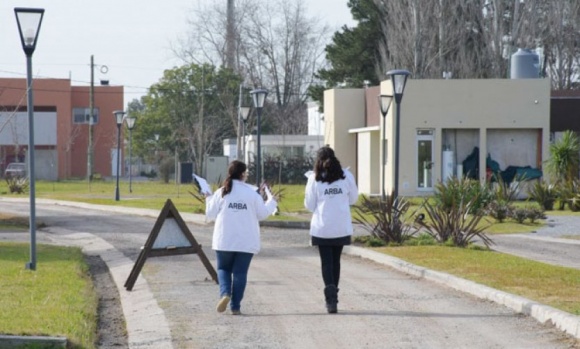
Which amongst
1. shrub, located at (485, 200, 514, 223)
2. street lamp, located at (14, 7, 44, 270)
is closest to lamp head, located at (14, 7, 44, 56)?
street lamp, located at (14, 7, 44, 270)

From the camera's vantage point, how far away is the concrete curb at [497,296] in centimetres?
1064

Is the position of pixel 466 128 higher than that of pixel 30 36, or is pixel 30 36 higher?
pixel 30 36

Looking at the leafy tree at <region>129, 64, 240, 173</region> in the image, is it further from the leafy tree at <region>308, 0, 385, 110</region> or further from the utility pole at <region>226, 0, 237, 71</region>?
the leafy tree at <region>308, 0, 385, 110</region>

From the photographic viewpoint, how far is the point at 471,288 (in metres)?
13.7

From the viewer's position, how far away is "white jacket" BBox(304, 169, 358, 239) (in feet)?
39.7

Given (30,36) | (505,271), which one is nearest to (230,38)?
(30,36)

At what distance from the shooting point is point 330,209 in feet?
39.9

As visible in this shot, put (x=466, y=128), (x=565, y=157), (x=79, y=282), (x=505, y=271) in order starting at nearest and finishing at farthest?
1. (x=79, y=282)
2. (x=505, y=271)
3. (x=565, y=157)
4. (x=466, y=128)

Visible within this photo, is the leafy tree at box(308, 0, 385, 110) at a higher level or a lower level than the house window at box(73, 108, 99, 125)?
higher

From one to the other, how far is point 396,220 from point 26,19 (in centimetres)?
819

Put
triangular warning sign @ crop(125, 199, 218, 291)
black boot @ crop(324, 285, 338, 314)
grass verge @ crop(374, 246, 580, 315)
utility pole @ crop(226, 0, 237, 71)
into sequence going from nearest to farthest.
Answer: black boot @ crop(324, 285, 338, 314), grass verge @ crop(374, 246, 580, 315), triangular warning sign @ crop(125, 199, 218, 291), utility pole @ crop(226, 0, 237, 71)

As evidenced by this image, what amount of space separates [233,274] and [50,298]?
7.21 ft

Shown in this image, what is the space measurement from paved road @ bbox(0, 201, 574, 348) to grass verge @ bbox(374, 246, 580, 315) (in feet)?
1.55

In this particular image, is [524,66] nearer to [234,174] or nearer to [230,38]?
[230,38]
